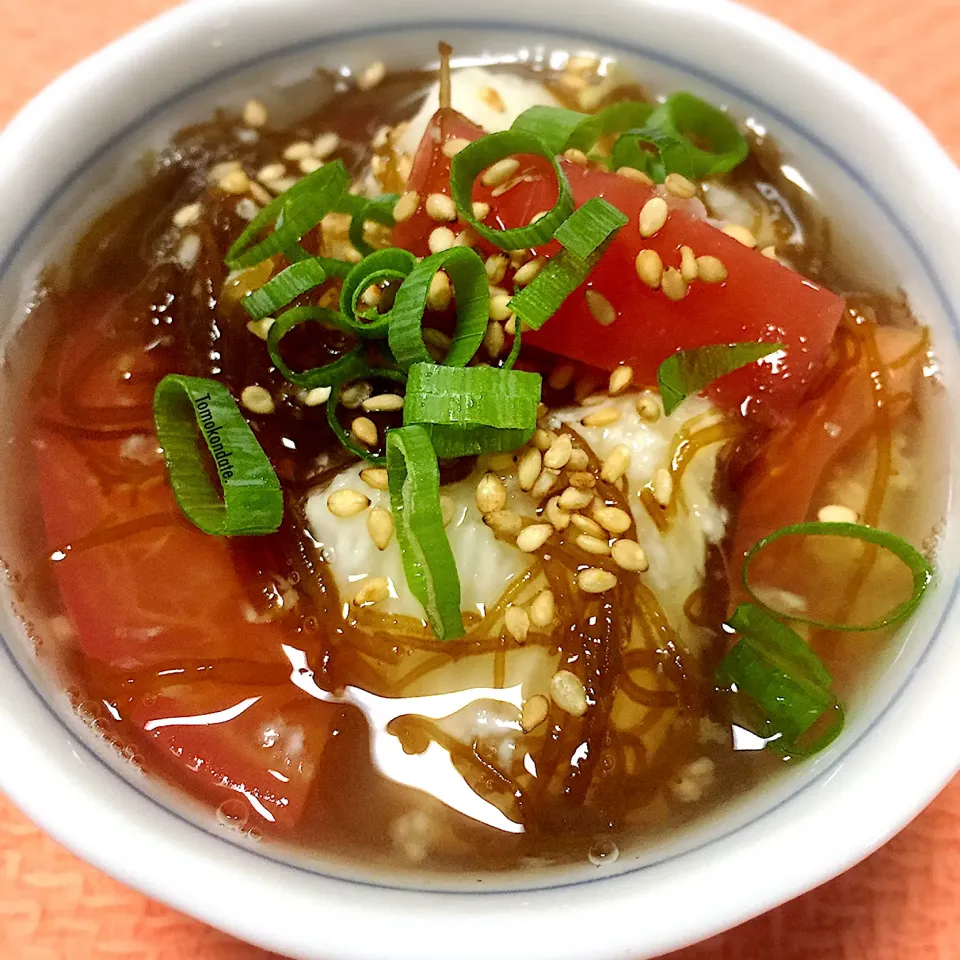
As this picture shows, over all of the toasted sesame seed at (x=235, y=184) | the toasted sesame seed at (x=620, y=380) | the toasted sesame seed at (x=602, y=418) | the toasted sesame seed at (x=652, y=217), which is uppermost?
the toasted sesame seed at (x=652, y=217)

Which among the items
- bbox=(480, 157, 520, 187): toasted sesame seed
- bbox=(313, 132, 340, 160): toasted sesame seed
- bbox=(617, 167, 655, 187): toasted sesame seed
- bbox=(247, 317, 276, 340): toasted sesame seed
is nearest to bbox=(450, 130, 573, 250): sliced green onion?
bbox=(480, 157, 520, 187): toasted sesame seed

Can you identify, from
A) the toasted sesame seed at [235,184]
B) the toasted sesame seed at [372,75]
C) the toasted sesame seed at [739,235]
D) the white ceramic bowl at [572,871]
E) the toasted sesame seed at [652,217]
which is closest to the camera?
the white ceramic bowl at [572,871]

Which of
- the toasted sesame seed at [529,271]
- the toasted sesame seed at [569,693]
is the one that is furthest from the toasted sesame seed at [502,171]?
the toasted sesame seed at [569,693]

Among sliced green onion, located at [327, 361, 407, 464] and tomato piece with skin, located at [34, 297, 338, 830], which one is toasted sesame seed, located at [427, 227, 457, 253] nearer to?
sliced green onion, located at [327, 361, 407, 464]

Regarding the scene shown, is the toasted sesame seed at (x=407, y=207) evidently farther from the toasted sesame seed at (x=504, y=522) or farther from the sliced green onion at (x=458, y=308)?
the toasted sesame seed at (x=504, y=522)

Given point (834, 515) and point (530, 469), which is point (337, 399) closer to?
point (530, 469)

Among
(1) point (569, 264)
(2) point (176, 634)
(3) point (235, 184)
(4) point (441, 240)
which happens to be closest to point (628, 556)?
(1) point (569, 264)

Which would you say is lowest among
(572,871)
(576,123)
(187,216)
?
(572,871)
